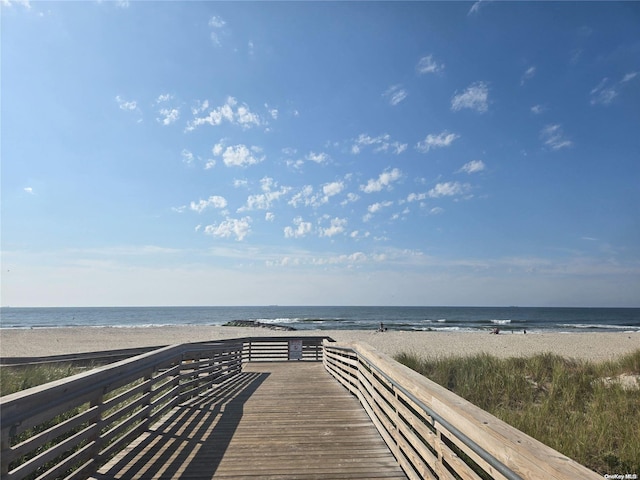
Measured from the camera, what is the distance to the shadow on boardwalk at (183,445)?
3.90 m

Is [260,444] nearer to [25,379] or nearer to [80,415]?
[80,415]

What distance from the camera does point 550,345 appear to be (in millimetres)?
→ 30469

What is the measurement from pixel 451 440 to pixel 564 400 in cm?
703

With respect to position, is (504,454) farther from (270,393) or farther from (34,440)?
(270,393)

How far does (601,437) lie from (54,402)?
22.0 ft

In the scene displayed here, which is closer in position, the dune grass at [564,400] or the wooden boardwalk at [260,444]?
the wooden boardwalk at [260,444]

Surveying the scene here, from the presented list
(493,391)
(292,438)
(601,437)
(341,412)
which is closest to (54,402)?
(292,438)

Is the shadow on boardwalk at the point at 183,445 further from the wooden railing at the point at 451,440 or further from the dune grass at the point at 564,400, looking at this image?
the dune grass at the point at 564,400

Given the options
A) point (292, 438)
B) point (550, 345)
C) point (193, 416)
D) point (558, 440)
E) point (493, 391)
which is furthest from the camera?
point (550, 345)

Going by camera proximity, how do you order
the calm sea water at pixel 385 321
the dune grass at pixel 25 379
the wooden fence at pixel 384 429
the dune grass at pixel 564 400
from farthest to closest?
the calm sea water at pixel 385 321 < the dune grass at pixel 25 379 < the dune grass at pixel 564 400 < the wooden fence at pixel 384 429

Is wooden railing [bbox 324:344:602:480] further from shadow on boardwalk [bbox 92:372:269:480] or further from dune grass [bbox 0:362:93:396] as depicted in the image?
dune grass [bbox 0:362:93:396]

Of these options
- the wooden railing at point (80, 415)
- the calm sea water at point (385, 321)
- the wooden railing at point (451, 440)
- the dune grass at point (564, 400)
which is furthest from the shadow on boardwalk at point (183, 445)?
the calm sea water at point (385, 321)

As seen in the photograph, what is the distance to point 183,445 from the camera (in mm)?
4684

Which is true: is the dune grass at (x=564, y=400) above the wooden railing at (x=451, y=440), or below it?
below
